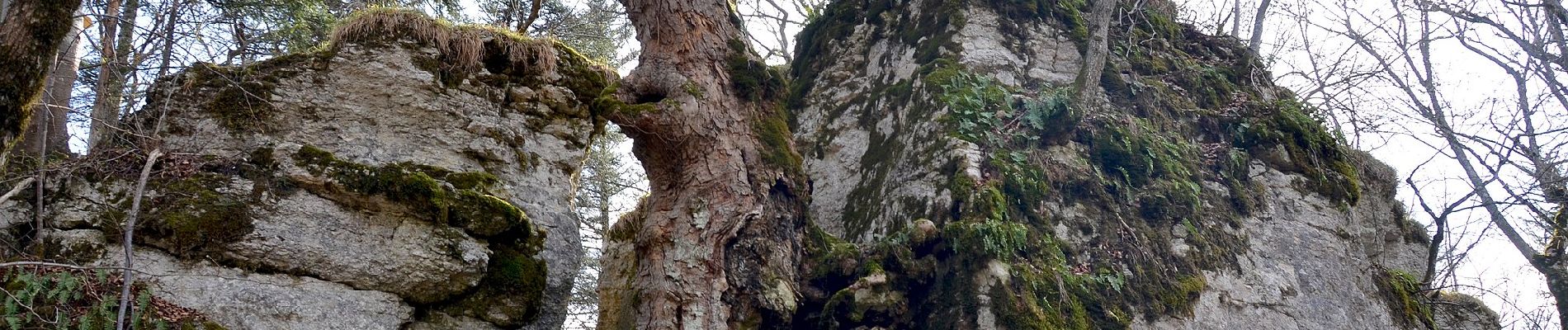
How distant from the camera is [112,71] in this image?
634 centimetres

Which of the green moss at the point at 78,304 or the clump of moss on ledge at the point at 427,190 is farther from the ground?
the clump of moss on ledge at the point at 427,190

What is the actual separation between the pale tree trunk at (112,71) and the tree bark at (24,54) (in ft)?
2.85

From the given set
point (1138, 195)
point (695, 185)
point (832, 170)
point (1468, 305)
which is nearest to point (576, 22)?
point (832, 170)

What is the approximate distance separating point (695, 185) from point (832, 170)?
1924mm

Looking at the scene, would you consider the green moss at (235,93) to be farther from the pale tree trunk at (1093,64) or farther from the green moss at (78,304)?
the pale tree trunk at (1093,64)

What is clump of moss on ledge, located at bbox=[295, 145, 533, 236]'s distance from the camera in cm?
456

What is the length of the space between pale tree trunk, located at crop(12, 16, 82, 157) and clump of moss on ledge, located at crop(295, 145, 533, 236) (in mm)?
1048

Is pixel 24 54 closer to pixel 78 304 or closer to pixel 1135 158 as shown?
pixel 78 304

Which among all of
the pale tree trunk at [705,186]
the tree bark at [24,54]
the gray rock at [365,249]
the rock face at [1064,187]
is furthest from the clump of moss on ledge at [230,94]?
the rock face at [1064,187]

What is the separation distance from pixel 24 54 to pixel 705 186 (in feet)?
9.50

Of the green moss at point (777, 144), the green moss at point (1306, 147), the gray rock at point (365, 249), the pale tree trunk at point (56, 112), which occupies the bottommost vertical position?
the gray rock at point (365, 249)

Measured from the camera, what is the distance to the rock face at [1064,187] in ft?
17.2

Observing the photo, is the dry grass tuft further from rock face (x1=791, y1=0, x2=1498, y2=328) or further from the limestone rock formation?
rock face (x1=791, y1=0, x2=1498, y2=328)

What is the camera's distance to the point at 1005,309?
4.97 m
